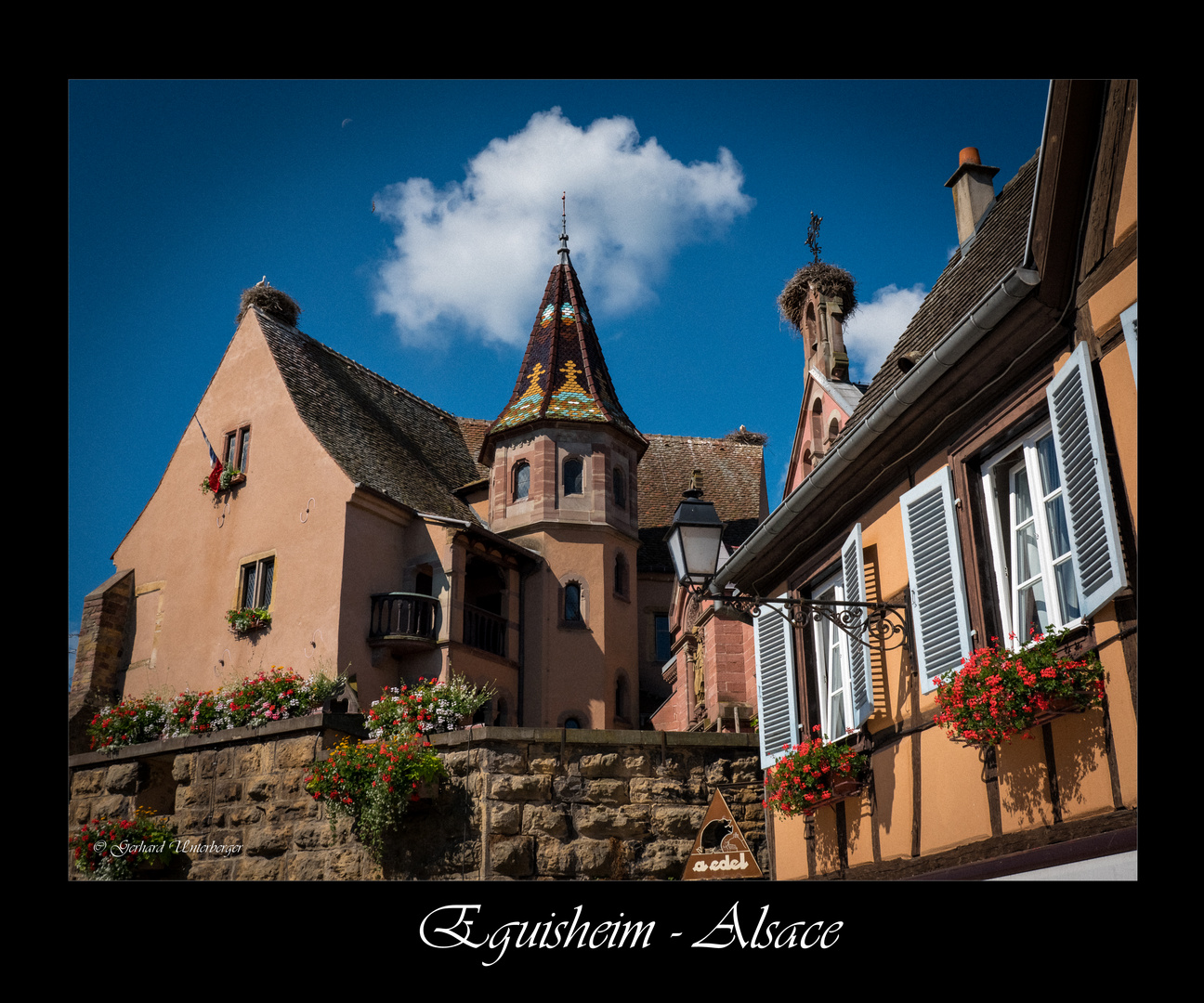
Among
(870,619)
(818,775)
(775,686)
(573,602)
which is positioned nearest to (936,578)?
(870,619)

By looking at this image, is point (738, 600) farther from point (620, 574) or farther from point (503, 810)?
point (620, 574)

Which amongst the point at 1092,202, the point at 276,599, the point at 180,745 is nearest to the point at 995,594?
the point at 1092,202

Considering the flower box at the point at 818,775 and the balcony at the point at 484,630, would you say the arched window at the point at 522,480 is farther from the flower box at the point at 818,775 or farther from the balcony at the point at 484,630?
the flower box at the point at 818,775

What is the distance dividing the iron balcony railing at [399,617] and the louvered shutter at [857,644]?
1209 cm

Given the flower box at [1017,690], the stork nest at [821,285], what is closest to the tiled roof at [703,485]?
the stork nest at [821,285]

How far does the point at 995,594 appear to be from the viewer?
266 inches

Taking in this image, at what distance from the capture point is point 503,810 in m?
11.5

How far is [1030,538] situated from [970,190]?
21.9 feet

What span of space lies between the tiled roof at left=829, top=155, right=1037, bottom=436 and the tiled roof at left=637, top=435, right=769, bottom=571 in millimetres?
15292

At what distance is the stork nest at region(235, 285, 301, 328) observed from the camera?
2555cm
